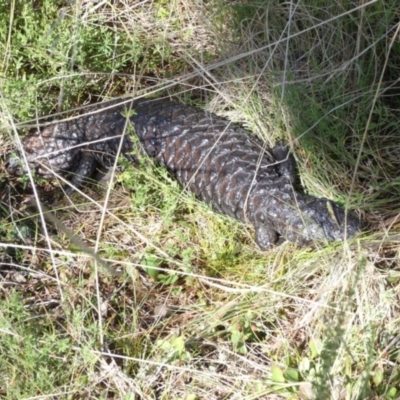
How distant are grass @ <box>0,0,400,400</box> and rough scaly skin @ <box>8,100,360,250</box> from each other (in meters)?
0.11

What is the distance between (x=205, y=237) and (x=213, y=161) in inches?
20.1

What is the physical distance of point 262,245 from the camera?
3990mm

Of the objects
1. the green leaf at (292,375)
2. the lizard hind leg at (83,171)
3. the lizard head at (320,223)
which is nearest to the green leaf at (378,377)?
the green leaf at (292,375)

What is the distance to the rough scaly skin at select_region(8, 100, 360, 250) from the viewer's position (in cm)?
395

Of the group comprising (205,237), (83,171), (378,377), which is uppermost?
(83,171)

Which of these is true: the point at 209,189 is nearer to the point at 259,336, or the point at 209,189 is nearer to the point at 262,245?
the point at 262,245

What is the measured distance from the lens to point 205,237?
4012mm

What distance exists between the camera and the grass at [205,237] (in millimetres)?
3256

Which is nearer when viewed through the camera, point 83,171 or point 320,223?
point 320,223

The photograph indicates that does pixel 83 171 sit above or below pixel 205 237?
above

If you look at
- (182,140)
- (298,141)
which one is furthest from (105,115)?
(298,141)

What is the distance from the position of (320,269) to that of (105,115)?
1.81 meters

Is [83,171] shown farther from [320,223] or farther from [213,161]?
[320,223]

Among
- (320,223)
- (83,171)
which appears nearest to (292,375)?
(320,223)
